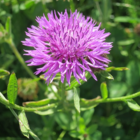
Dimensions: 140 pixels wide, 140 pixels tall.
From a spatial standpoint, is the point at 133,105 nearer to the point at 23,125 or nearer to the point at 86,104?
the point at 86,104

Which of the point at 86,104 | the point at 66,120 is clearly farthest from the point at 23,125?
the point at 66,120

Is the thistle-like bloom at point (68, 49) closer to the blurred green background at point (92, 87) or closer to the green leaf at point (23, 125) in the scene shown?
the green leaf at point (23, 125)

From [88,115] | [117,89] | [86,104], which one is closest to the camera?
[86,104]

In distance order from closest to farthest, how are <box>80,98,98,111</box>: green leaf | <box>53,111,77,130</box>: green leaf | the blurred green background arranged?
<box>80,98,98,111</box>: green leaf, <box>53,111,77,130</box>: green leaf, the blurred green background

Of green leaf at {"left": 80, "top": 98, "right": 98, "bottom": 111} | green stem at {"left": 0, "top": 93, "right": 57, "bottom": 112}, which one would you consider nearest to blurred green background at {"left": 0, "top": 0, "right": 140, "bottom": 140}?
green leaf at {"left": 80, "top": 98, "right": 98, "bottom": 111}

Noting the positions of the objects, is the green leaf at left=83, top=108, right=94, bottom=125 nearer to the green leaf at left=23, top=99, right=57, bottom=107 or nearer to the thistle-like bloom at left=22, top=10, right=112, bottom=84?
the green leaf at left=23, top=99, right=57, bottom=107

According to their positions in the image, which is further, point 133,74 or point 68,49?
point 133,74

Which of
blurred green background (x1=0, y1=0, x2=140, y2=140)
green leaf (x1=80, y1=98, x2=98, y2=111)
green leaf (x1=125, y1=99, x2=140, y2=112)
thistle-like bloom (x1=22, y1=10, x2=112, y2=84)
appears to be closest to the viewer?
thistle-like bloom (x1=22, y1=10, x2=112, y2=84)

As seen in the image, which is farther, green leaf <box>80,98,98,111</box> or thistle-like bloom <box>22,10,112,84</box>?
green leaf <box>80,98,98,111</box>

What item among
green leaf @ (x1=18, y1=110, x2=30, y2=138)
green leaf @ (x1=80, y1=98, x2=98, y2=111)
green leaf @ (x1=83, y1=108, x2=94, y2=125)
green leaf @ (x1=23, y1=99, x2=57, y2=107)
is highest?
green leaf @ (x1=23, y1=99, x2=57, y2=107)

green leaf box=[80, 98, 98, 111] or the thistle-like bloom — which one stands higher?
the thistle-like bloom
